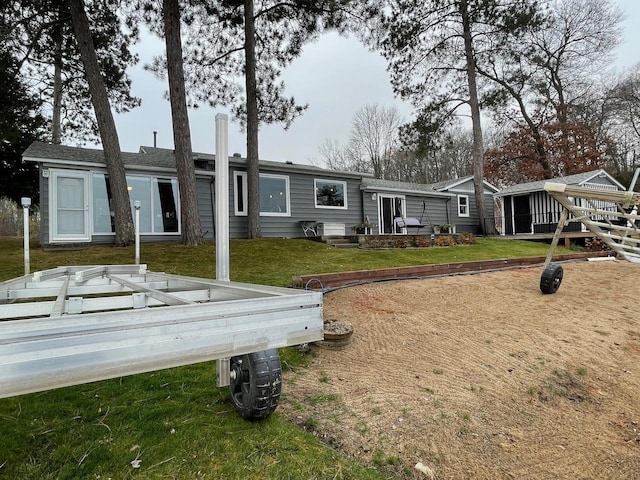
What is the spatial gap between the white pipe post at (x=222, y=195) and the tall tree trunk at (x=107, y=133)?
832cm

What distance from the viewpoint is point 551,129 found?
21.8 metres

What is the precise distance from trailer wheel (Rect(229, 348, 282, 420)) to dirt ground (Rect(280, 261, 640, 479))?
16.7 inches

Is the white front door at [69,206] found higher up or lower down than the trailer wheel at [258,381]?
higher up

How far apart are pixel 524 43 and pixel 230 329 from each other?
1906cm

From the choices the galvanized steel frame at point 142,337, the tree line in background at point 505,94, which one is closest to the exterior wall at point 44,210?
the galvanized steel frame at point 142,337

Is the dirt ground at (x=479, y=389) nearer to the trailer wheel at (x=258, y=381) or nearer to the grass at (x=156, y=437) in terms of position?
the grass at (x=156, y=437)

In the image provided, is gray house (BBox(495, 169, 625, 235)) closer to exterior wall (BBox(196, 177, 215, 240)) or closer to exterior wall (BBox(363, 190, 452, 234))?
exterior wall (BBox(363, 190, 452, 234))

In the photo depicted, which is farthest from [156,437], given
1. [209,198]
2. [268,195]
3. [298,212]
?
[298,212]

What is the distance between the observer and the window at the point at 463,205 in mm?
17984

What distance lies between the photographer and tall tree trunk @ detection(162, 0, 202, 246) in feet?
30.7

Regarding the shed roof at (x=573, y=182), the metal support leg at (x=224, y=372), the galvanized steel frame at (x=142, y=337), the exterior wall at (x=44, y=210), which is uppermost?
the shed roof at (x=573, y=182)

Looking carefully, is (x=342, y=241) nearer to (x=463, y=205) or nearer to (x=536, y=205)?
(x=463, y=205)

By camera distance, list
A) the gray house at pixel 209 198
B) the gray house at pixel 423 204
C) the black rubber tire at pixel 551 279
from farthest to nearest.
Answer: the gray house at pixel 423 204 → the gray house at pixel 209 198 → the black rubber tire at pixel 551 279

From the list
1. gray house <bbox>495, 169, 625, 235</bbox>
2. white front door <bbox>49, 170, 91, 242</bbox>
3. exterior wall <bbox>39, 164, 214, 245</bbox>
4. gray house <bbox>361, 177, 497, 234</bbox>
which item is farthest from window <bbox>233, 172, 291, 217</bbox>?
gray house <bbox>495, 169, 625, 235</bbox>
